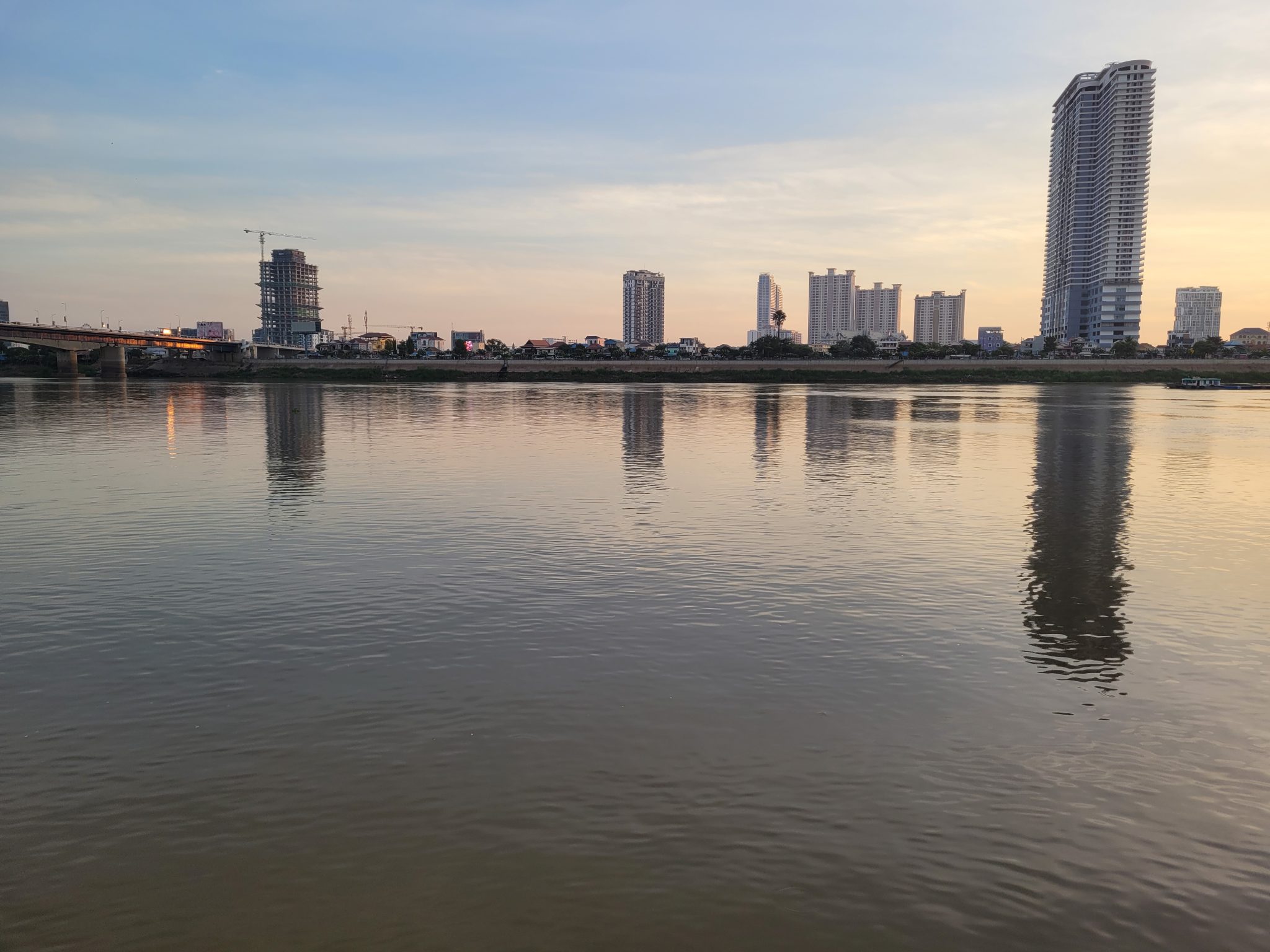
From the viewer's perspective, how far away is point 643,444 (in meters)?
48.9

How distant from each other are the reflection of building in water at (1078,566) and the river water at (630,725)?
0.52 feet

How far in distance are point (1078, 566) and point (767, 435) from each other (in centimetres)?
3355

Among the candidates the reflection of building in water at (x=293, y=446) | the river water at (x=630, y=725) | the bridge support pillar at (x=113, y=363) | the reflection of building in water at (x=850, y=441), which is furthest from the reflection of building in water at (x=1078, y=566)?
the bridge support pillar at (x=113, y=363)

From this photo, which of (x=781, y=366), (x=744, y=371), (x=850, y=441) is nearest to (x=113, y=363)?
(x=744, y=371)

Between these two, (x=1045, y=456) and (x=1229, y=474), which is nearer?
(x=1229, y=474)

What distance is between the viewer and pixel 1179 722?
12.2 metres

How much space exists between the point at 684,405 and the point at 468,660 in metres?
73.6

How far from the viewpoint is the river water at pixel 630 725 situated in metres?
8.17

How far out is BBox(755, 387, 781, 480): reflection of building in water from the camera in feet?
126

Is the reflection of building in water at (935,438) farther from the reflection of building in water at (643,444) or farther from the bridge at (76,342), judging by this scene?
the bridge at (76,342)

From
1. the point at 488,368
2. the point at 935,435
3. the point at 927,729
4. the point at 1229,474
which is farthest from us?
the point at 488,368

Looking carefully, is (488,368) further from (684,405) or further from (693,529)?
(693,529)

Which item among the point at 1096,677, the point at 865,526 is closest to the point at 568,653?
the point at 1096,677

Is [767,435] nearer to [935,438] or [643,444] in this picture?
[643,444]
